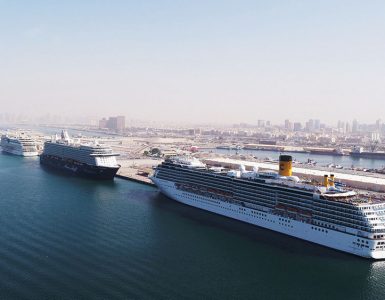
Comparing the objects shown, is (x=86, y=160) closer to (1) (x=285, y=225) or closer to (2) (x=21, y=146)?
(2) (x=21, y=146)

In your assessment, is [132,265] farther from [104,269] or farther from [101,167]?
[101,167]

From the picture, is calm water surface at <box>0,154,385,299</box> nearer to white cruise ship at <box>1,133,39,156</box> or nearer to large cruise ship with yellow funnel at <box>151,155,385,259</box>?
large cruise ship with yellow funnel at <box>151,155,385,259</box>

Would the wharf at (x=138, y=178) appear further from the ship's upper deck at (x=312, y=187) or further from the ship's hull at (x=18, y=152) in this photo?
the ship's hull at (x=18, y=152)

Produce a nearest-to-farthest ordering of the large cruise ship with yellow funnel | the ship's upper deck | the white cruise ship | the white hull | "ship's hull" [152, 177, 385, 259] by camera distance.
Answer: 1. "ship's hull" [152, 177, 385, 259]
2. the large cruise ship with yellow funnel
3. the ship's upper deck
4. the white hull
5. the white cruise ship

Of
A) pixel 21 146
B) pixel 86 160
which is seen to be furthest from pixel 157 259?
pixel 21 146

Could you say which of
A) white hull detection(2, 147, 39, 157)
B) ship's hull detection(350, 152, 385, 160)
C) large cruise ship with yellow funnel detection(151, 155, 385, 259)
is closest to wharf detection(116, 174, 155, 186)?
large cruise ship with yellow funnel detection(151, 155, 385, 259)

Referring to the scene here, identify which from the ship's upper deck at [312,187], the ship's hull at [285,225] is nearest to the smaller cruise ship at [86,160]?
the ship's hull at [285,225]

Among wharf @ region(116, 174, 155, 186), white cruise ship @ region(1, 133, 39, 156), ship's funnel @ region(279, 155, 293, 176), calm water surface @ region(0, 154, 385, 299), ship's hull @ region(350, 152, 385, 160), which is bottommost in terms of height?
ship's hull @ region(350, 152, 385, 160)

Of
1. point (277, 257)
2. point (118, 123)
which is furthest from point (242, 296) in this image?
point (118, 123)
